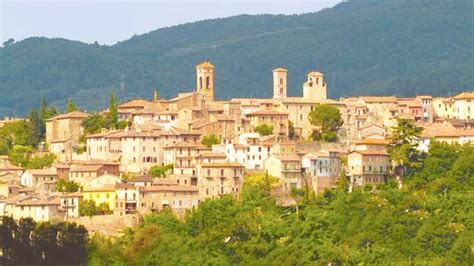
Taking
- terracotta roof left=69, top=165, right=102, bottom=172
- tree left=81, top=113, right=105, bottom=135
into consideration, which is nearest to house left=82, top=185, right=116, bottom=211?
terracotta roof left=69, top=165, right=102, bottom=172

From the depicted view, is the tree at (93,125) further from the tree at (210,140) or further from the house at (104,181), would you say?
the house at (104,181)

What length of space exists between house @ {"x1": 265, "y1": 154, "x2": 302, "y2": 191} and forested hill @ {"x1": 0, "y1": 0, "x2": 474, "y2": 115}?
300ft

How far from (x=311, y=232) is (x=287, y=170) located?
21.9ft

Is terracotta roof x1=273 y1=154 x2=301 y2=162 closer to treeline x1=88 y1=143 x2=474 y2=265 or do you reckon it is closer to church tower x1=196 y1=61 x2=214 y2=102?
treeline x1=88 y1=143 x2=474 y2=265

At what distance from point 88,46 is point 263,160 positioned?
124 m

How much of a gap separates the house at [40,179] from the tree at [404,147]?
13.1m

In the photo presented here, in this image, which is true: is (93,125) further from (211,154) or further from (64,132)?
(211,154)

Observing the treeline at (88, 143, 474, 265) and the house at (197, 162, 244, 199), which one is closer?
the treeline at (88, 143, 474, 265)

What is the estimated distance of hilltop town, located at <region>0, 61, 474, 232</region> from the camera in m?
60.5

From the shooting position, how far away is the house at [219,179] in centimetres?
6116

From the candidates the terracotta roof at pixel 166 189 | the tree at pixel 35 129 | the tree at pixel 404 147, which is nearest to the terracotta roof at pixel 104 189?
the terracotta roof at pixel 166 189

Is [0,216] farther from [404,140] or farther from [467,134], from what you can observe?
[467,134]

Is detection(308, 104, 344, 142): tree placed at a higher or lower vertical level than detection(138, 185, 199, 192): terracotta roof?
higher

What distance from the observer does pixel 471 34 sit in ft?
569
